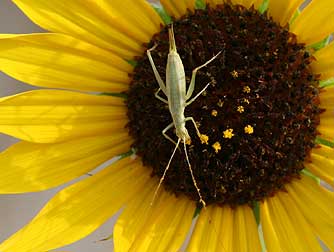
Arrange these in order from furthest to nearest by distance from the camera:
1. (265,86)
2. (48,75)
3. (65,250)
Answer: (65,250), (48,75), (265,86)

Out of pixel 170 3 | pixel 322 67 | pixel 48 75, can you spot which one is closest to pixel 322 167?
pixel 322 67

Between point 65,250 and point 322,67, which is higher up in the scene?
point 322,67

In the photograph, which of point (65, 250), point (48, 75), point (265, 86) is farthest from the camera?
point (65, 250)

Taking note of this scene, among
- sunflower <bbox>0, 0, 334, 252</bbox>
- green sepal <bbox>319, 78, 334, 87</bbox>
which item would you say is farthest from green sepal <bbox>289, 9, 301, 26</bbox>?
green sepal <bbox>319, 78, 334, 87</bbox>

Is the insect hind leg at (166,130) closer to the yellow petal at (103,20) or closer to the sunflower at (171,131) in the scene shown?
the sunflower at (171,131)

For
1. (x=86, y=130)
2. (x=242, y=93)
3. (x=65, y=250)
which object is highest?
(x=242, y=93)

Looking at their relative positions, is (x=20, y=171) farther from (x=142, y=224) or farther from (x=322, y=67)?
(x=322, y=67)

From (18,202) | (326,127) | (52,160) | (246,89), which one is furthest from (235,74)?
(18,202)

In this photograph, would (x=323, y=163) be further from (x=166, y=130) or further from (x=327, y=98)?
(x=166, y=130)
